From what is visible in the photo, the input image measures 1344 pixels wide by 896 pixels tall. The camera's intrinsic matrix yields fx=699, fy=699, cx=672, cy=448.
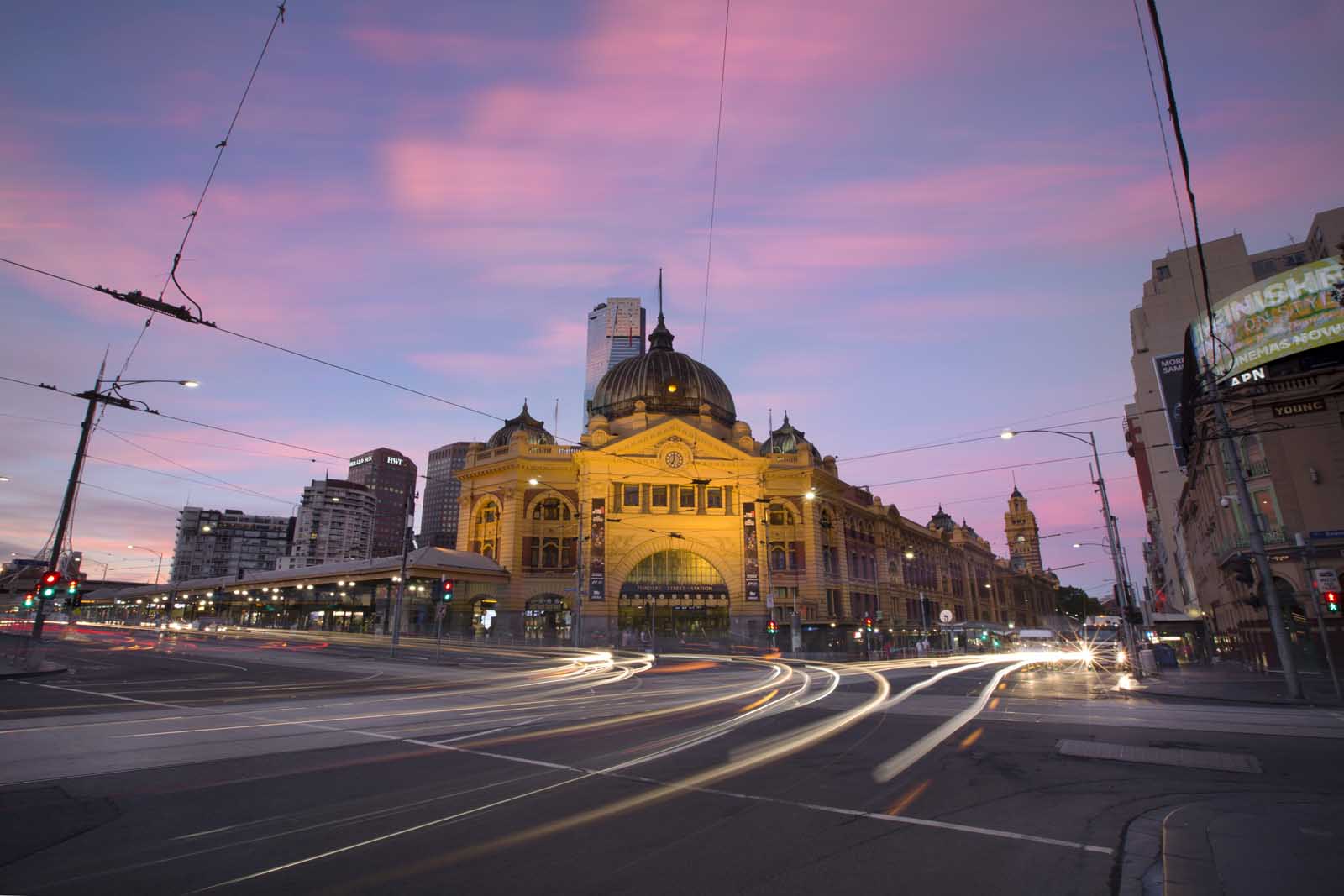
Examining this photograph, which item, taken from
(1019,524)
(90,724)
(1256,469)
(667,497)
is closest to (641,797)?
(90,724)

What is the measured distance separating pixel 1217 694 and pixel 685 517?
46712 mm

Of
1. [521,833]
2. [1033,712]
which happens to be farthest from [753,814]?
[1033,712]

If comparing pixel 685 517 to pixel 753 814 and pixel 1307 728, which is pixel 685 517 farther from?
pixel 753 814

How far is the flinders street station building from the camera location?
63.0 metres

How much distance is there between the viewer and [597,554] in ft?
203

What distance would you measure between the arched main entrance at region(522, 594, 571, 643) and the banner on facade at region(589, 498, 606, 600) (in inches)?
201

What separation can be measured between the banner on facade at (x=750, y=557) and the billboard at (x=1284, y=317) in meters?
36.7

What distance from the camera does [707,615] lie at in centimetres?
6438

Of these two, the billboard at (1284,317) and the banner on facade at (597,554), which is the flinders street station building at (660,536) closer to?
the banner on facade at (597,554)

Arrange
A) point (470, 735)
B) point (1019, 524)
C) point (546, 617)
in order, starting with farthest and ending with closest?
point (1019, 524) < point (546, 617) < point (470, 735)

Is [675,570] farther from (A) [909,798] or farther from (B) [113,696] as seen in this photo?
(A) [909,798]

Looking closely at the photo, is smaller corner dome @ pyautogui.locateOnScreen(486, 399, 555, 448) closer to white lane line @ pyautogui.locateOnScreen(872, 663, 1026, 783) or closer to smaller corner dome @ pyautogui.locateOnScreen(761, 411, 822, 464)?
smaller corner dome @ pyautogui.locateOnScreen(761, 411, 822, 464)

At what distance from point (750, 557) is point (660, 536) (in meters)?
8.47

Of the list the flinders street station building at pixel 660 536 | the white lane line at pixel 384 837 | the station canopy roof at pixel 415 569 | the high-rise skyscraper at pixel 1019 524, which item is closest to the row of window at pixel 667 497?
the flinders street station building at pixel 660 536
